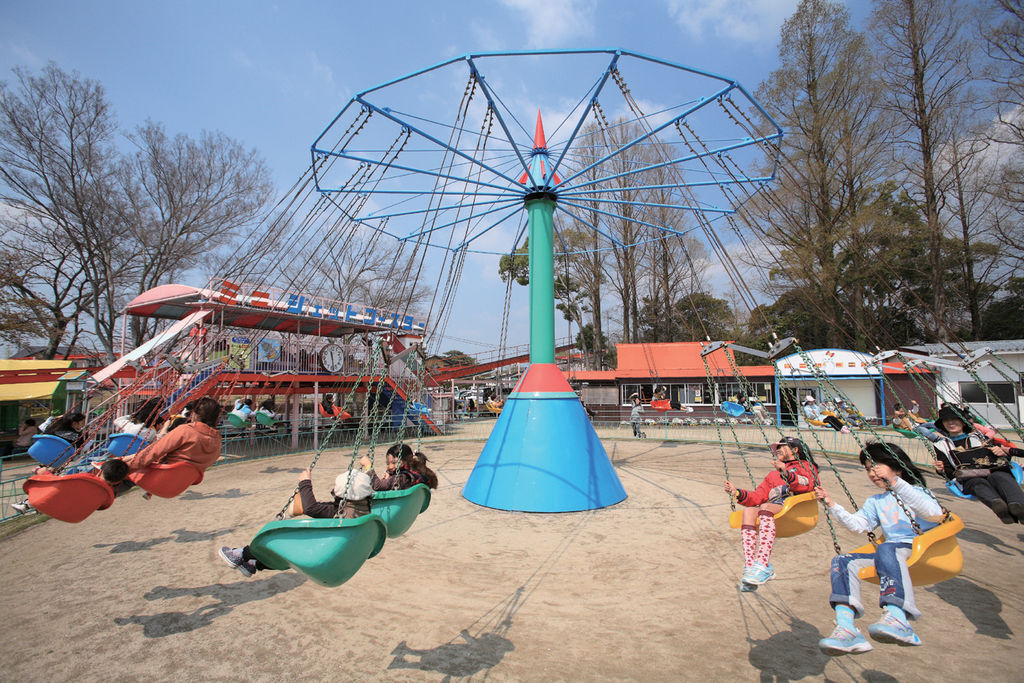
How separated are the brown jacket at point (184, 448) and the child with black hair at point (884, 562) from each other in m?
6.49

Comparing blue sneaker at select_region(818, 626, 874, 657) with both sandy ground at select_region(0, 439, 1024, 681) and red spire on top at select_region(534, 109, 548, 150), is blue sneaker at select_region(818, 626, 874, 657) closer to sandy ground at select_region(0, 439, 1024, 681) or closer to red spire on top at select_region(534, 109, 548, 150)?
sandy ground at select_region(0, 439, 1024, 681)

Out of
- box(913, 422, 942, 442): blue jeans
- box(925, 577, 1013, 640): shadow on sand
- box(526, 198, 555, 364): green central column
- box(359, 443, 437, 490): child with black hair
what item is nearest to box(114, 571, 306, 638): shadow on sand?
box(359, 443, 437, 490): child with black hair

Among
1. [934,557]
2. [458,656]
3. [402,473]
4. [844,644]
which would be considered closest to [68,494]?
[402,473]

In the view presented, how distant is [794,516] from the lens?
493 cm

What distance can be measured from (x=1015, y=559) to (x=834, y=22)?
2879 cm

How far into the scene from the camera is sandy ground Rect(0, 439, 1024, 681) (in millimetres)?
4293

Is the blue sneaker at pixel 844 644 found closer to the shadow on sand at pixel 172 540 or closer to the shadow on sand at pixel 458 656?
the shadow on sand at pixel 458 656

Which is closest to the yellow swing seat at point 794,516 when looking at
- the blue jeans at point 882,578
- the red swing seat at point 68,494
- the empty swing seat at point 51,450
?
the blue jeans at point 882,578

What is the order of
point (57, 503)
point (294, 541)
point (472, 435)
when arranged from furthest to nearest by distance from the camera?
point (472, 435)
point (57, 503)
point (294, 541)

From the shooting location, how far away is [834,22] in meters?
26.2

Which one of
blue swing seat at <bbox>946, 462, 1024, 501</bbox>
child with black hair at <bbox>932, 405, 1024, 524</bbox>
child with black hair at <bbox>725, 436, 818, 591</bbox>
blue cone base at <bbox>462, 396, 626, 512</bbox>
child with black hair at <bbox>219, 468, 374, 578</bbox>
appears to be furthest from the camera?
blue cone base at <bbox>462, 396, 626, 512</bbox>

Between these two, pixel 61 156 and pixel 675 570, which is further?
pixel 61 156

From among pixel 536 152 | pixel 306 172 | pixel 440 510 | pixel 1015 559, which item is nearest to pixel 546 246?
pixel 536 152

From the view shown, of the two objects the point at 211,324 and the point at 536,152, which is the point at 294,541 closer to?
the point at 536,152
